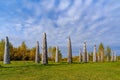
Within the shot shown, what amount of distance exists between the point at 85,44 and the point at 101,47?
151 ft

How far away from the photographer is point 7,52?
44.5 metres

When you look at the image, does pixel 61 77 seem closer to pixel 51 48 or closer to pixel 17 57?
pixel 17 57

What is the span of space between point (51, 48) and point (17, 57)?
1288 inches

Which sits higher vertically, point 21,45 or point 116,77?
point 21,45

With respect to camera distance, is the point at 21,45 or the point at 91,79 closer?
the point at 91,79

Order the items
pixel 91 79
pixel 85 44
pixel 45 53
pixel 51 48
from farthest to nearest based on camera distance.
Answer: pixel 51 48, pixel 85 44, pixel 45 53, pixel 91 79

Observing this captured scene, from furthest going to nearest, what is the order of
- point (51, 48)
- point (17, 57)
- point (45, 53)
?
point (51, 48) < point (17, 57) < point (45, 53)

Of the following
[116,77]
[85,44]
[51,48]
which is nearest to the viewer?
[116,77]

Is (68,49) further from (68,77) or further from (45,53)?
(68,77)

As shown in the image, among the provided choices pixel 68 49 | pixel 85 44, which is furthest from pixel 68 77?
pixel 85 44

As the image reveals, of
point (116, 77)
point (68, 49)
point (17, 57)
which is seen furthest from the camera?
point (17, 57)

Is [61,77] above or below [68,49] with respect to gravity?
below

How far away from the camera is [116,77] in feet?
82.6

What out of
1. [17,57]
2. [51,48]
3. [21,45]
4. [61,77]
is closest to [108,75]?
[61,77]
